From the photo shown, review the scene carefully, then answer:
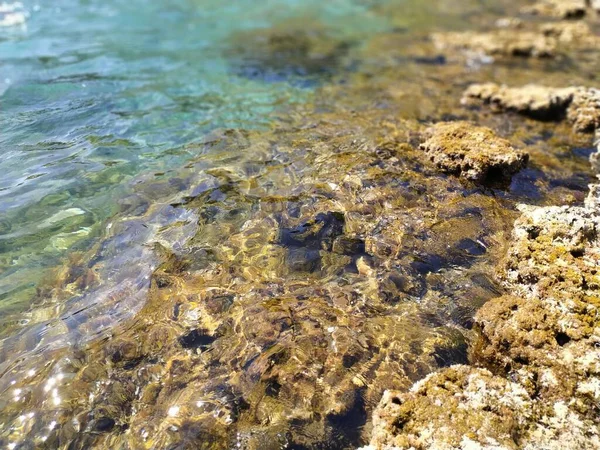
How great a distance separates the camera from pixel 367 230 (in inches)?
222

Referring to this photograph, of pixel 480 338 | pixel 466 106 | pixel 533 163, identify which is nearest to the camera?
pixel 480 338

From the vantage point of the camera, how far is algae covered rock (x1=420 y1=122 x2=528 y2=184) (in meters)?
6.49

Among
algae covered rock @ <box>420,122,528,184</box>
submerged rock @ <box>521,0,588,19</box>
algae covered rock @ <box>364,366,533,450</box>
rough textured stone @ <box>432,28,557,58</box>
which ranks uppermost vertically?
submerged rock @ <box>521,0,588,19</box>

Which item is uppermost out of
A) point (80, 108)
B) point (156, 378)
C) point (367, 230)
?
point (80, 108)

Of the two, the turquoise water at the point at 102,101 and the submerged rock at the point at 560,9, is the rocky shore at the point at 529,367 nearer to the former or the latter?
the turquoise water at the point at 102,101

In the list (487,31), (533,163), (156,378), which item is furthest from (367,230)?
(487,31)

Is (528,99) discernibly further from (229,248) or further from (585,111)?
(229,248)

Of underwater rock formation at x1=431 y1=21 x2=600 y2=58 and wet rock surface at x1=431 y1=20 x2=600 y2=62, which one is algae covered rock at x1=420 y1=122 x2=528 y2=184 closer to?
wet rock surface at x1=431 y1=20 x2=600 y2=62

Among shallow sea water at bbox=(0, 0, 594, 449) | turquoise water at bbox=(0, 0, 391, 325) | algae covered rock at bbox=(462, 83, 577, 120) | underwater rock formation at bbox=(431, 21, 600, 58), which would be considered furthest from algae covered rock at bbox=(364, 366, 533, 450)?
underwater rock formation at bbox=(431, 21, 600, 58)

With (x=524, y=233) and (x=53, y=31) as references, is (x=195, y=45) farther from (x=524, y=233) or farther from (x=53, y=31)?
(x=524, y=233)

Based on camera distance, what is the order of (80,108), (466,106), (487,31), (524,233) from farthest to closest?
1. (487,31)
2. (466,106)
3. (80,108)
4. (524,233)

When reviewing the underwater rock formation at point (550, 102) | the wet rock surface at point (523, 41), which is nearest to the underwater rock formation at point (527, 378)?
the underwater rock formation at point (550, 102)

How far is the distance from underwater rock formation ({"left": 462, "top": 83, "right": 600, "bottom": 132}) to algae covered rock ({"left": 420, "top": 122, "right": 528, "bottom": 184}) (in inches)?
111

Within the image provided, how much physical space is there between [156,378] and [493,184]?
5.47 metres
